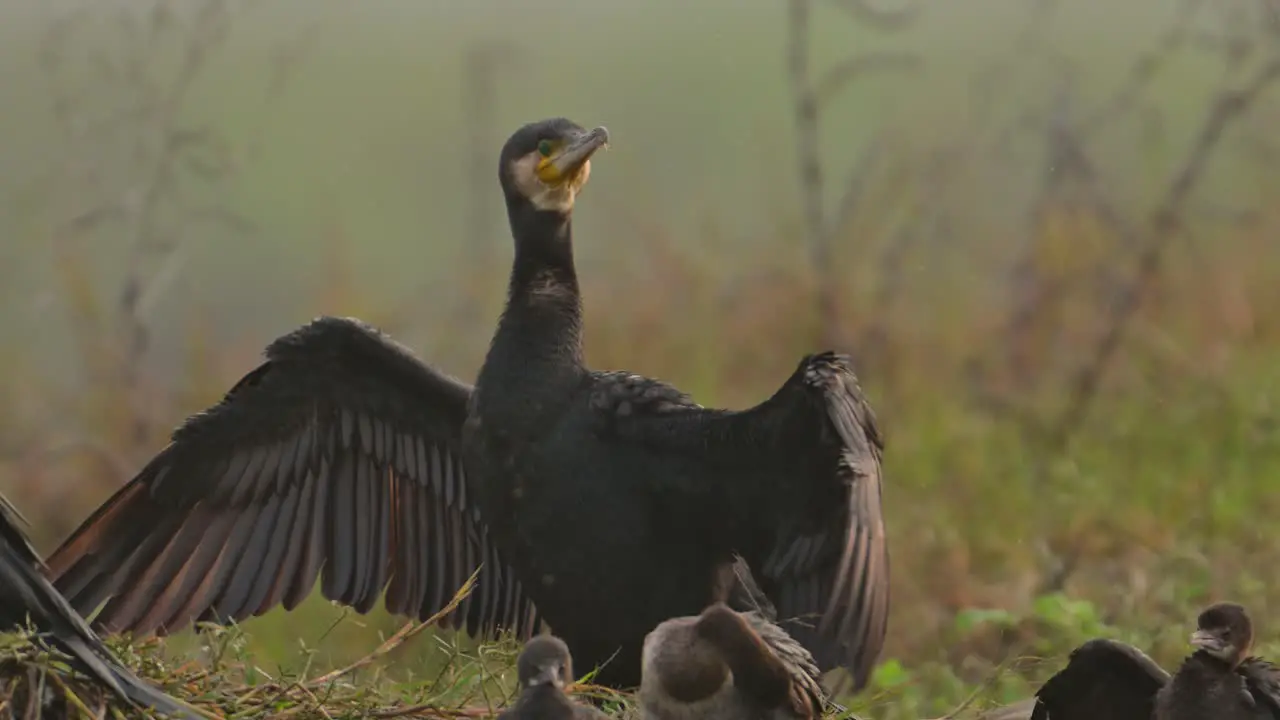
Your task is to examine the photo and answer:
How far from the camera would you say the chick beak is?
4633 mm

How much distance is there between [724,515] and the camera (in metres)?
4.56

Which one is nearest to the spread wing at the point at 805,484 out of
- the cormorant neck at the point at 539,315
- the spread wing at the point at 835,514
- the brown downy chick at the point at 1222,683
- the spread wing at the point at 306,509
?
the spread wing at the point at 835,514

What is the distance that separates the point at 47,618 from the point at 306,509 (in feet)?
5.63

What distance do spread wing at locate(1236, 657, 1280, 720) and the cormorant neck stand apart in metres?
1.54

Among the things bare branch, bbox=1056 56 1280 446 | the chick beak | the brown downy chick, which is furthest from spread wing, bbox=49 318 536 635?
bare branch, bbox=1056 56 1280 446

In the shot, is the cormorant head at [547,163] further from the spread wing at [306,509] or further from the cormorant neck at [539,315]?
the spread wing at [306,509]

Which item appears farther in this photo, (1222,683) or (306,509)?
(306,509)

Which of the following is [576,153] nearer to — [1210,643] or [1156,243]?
[1210,643]

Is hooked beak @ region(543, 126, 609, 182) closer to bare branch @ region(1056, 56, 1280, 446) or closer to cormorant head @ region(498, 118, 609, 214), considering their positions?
cormorant head @ region(498, 118, 609, 214)

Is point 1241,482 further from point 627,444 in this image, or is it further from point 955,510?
point 627,444

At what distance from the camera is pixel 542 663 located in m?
3.66

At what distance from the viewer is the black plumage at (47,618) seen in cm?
360

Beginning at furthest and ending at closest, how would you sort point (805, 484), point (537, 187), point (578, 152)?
point (537, 187)
point (578, 152)
point (805, 484)

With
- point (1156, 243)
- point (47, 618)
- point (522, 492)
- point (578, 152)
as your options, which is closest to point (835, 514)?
point (522, 492)
